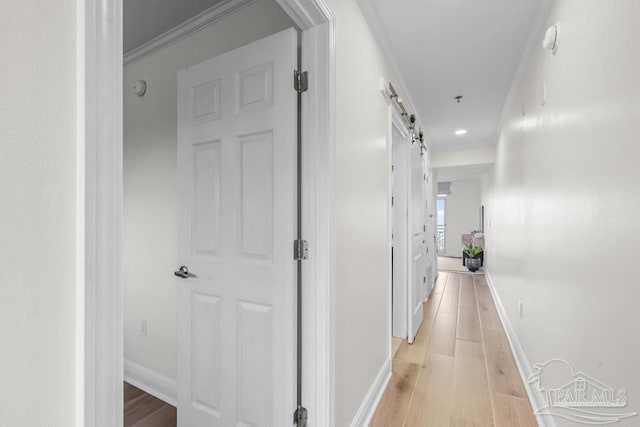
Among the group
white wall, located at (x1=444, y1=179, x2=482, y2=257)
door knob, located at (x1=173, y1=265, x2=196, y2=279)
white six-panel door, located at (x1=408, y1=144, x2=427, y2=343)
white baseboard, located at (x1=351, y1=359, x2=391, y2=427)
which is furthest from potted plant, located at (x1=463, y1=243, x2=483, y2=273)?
door knob, located at (x1=173, y1=265, x2=196, y2=279)

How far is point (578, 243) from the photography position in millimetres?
1271

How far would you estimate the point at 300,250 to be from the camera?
1305 mm

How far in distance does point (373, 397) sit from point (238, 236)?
Result: 1.38m

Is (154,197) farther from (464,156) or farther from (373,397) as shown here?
(464,156)

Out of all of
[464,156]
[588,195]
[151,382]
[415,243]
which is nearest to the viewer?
[588,195]

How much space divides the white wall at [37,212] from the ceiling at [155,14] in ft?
5.27

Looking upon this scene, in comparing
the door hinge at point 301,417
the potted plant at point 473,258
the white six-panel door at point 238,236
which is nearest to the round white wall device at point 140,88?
the white six-panel door at point 238,236

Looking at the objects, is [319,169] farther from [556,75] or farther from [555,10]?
[555,10]

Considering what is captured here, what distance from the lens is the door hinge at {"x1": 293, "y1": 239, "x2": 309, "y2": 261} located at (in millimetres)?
1296

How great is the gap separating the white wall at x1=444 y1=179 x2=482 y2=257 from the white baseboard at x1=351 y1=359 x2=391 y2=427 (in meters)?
8.24

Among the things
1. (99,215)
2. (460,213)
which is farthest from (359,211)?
(460,213)

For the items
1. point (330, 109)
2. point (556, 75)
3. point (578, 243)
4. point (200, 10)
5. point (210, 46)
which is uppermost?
point (200, 10)

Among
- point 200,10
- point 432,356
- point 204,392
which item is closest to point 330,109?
point 200,10

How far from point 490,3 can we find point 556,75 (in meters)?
0.62
